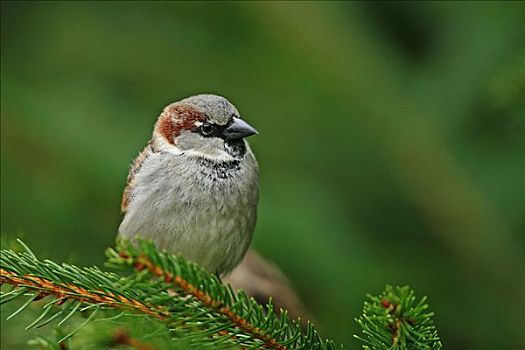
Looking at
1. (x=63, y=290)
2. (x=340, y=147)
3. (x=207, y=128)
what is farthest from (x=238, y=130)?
(x=63, y=290)

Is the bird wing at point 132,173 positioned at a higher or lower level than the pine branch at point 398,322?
lower

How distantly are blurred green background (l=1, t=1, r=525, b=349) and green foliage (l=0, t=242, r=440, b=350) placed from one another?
1.28 m

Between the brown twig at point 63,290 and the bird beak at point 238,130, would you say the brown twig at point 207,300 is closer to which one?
the brown twig at point 63,290

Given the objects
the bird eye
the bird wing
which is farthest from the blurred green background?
the bird eye

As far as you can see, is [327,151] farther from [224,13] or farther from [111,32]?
[111,32]

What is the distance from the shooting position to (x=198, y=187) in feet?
8.62

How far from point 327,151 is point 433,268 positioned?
0.62m

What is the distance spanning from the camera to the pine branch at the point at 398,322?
51.8 inches

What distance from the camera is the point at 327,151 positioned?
3.11 m

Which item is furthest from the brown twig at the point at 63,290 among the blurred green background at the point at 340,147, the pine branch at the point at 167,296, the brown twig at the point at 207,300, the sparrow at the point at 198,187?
the blurred green background at the point at 340,147

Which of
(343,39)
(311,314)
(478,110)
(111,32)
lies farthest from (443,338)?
(111,32)

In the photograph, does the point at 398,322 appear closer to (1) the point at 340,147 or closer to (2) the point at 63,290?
(2) the point at 63,290

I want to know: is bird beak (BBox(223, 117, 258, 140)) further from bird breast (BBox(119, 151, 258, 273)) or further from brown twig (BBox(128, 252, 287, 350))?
brown twig (BBox(128, 252, 287, 350))

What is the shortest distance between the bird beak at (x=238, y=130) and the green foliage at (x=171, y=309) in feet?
3.72
